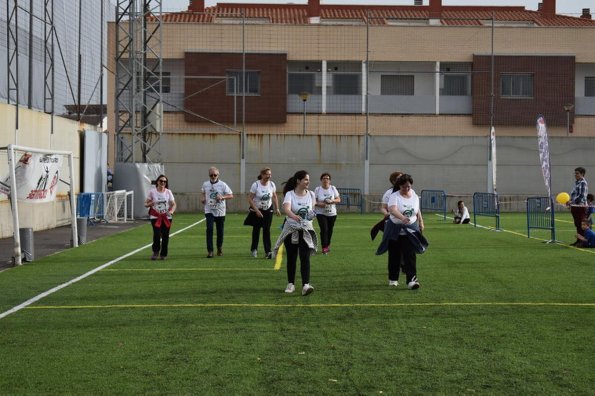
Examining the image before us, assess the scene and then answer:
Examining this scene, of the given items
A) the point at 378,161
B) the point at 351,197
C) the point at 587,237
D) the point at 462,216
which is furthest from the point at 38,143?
the point at 378,161

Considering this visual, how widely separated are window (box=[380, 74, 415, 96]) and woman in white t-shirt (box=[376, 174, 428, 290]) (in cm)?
3727

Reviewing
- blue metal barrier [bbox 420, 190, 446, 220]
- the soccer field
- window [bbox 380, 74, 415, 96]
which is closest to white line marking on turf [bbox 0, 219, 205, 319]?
the soccer field

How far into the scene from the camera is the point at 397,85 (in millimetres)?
51312

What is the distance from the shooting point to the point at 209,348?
29.8 feet

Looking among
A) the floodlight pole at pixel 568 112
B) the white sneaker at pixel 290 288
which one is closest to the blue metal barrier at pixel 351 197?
the floodlight pole at pixel 568 112

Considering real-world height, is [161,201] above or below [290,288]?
above

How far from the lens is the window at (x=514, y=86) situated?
50.9 m

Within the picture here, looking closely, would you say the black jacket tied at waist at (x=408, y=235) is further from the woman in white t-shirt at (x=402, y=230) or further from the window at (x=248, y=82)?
the window at (x=248, y=82)

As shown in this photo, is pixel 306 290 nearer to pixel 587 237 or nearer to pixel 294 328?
pixel 294 328

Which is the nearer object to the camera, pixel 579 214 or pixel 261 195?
pixel 261 195

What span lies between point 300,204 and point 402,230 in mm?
1708

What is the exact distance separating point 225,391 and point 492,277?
899 cm

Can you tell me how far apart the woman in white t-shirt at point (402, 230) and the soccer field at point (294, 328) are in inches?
16.6

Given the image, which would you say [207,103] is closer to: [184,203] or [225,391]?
[184,203]
